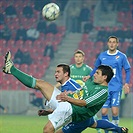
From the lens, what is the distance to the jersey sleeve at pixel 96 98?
8203 mm

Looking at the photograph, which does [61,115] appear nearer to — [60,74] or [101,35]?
[60,74]

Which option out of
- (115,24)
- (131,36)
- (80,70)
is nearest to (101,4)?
(115,24)

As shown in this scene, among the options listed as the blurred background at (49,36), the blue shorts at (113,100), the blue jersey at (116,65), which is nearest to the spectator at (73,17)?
the blurred background at (49,36)

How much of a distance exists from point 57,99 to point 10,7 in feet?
63.3

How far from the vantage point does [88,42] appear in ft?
80.3

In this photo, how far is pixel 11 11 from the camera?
1053 inches

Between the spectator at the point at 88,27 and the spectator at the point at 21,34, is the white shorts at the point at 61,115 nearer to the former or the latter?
the spectator at the point at 21,34

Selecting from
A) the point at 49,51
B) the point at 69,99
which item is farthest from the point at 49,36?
the point at 69,99

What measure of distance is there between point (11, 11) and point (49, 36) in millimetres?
2795

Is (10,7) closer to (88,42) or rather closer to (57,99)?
(88,42)

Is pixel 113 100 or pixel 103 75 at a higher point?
pixel 103 75

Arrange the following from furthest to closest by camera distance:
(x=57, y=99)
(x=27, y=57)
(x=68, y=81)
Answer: (x=27, y=57) → (x=68, y=81) → (x=57, y=99)

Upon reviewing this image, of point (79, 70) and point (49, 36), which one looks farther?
point (49, 36)

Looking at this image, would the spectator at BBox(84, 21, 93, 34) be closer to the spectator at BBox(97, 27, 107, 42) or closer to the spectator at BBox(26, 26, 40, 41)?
the spectator at BBox(97, 27, 107, 42)
